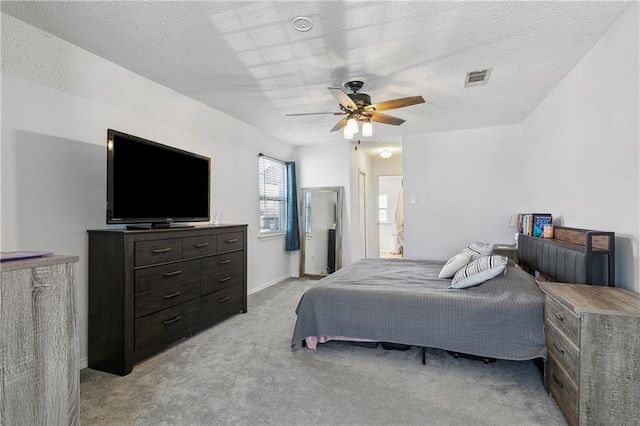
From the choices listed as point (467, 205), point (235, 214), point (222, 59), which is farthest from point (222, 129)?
point (467, 205)

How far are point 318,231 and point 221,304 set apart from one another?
2.75 m

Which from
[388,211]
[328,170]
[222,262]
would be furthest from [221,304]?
[388,211]

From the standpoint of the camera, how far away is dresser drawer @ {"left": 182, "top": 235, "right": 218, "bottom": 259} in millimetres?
3080

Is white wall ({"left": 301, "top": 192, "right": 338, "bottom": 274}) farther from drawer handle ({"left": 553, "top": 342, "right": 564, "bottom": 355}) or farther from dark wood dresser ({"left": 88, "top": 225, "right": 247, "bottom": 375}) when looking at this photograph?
drawer handle ({"left": 553, "top": 342, "right": 564, "bottom": 355})

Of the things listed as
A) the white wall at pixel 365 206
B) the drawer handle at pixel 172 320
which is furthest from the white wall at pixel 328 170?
the drawer handle at pixel 172 320

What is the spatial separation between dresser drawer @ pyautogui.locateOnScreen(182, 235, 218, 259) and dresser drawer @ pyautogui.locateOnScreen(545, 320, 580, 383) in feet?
9.84

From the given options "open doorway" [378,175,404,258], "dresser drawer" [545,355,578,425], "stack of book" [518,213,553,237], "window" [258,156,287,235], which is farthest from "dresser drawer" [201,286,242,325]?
"open doorway" [378,175,404,258]

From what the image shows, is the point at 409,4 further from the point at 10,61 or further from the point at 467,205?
the point at 467,205

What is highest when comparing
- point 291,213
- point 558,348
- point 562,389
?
point 291,213

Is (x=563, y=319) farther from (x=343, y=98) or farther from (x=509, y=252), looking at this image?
(x=509, y=252)

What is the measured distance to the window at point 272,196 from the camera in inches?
210

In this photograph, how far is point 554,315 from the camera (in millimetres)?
2078

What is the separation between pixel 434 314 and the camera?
251 centimetres

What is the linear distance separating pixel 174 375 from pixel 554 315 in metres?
2.72
